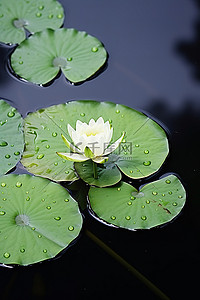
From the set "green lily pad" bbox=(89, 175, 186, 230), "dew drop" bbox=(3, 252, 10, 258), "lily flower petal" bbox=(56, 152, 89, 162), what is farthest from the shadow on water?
"dew drop" bbox=(3, 252, 10, 258)

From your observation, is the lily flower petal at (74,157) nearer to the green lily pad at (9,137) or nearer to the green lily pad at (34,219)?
the green lily pad at (34,219)

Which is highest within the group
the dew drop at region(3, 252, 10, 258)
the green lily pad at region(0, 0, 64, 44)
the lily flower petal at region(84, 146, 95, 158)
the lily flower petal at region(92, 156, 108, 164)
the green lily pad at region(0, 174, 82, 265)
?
the green lily pad at region(0, 0, 64, 44)

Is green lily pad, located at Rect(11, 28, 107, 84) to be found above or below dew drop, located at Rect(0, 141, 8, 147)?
above

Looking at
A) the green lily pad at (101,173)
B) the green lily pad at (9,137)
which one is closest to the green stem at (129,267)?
the green lily pad at (101,173)

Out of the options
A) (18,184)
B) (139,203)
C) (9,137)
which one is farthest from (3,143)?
(139,203)

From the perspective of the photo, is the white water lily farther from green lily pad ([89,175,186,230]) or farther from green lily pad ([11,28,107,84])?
green lily pad ([11,28,107,84])

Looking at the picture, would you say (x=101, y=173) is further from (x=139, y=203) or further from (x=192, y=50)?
(x=192, y=50)

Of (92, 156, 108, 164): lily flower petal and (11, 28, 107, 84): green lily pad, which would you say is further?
(11, 28, 107, 84): green lily pad
